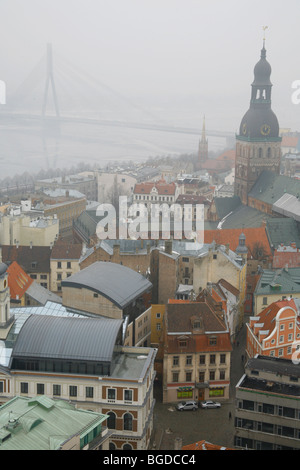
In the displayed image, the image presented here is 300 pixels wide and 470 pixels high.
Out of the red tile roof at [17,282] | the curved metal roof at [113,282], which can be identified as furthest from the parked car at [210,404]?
the red tile roof at [17,282]

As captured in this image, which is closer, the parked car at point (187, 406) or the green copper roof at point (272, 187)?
the parked car at point (187, 406)

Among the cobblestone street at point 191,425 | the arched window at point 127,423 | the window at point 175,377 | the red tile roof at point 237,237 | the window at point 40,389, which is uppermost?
the red tile roof at point 237,237

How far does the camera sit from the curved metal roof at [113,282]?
63.4ft

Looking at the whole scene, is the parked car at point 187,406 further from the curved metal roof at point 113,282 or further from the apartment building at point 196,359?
the curved metal roof at point 113,282

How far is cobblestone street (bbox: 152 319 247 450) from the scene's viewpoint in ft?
54.1

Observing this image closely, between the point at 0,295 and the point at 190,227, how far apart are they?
17563mm

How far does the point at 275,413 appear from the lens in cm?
1531

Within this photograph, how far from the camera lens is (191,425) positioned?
17.3m

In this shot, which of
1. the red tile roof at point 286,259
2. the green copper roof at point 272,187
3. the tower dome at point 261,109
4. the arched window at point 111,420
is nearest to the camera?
the arched window at point 111,420

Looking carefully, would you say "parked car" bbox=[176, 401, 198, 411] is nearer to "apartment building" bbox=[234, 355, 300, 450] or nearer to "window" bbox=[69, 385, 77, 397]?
"apartment building" bbox=[234, 355, 300, 450]

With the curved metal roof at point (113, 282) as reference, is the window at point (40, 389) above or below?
below

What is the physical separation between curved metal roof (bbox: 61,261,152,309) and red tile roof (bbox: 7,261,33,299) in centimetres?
262

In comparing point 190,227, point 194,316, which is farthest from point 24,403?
point 190,227

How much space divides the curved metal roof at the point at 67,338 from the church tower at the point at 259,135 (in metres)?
21.3
